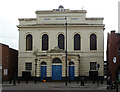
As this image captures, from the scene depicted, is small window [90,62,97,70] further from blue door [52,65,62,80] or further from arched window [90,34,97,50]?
blue door [52,65,62,80]

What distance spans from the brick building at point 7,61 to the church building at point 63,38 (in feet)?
9.01

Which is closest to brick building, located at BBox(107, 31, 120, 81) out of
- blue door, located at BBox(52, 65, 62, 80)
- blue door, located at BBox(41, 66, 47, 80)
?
blue door, located at BBox(52, 65, 62, 80)


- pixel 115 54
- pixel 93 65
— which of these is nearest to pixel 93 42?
pixel 93 65

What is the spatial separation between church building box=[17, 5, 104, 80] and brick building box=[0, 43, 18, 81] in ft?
9.01

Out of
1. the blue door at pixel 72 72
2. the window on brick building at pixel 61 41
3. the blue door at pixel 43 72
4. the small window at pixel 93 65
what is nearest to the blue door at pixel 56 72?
the blue door at pixel 43 72

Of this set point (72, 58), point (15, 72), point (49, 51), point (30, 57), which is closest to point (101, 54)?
point (72, 58)

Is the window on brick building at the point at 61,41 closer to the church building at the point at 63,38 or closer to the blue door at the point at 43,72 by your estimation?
the church building at the point at 63,38

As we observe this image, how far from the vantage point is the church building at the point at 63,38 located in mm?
55188

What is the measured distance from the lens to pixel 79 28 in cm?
5572

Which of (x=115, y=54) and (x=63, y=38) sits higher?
(x=63, y=38)

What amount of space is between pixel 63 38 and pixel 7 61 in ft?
40.6

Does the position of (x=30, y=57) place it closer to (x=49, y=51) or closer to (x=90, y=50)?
(x=49, y=51)

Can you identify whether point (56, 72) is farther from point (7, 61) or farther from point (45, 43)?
point (7, 61)

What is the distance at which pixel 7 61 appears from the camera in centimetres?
5675
